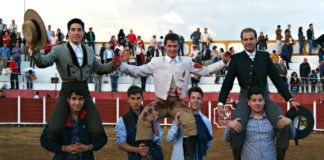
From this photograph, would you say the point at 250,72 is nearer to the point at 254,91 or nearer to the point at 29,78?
the point at 254,91

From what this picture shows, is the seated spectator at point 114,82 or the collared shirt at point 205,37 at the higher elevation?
the collared shirt at point 205,37

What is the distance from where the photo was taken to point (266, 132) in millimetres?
4523

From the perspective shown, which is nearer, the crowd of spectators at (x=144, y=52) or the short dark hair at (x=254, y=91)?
the short dark hair at (x=254, y=91)

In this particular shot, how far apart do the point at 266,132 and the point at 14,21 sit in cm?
1719

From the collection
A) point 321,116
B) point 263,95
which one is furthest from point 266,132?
point 321,116

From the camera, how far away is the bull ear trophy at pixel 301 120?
4688mm

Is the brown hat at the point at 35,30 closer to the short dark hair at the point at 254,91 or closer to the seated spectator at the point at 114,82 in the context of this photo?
the short dark hair at the point at 254,91

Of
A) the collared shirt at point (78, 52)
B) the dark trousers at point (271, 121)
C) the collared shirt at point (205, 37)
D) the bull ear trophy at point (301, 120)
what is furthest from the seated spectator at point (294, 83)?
the collared shirt at point (78, 52)

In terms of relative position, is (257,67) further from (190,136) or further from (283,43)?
(283,43)

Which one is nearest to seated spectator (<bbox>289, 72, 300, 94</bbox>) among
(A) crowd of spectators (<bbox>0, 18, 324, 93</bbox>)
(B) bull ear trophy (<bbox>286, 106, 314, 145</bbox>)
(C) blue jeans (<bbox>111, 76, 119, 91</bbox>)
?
(A) crowd of spectators (<bbox>0, 18, 324, 93</bbox>)

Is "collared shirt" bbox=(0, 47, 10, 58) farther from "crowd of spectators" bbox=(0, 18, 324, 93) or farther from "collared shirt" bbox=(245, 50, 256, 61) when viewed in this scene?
"collared shirt" bbox=(245, 50, 256, 61)

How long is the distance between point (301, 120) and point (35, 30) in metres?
2.98

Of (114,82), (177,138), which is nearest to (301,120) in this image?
(177,138)

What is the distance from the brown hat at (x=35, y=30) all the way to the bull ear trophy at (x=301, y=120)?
2.75m
